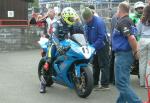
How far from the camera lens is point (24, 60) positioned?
1594 centimetres

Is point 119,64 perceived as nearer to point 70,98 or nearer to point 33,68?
point 70,98

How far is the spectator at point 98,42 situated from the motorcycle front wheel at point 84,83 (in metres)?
0.87

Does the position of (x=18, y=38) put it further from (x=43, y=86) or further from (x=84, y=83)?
(x=84, y=83)

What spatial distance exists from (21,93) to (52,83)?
97 cm

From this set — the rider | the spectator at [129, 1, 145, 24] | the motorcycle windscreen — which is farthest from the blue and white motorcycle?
the spectator at [129, 1, 145, 24]

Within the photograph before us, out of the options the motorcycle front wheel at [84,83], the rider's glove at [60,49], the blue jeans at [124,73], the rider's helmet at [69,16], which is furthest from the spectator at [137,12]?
the blue jeans at [124,73]

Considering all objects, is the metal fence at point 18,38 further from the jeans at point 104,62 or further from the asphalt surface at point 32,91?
the jeans at point 104,62

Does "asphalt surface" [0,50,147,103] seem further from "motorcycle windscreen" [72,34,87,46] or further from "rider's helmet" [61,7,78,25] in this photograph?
"rider's helmet" [61,7,78,25]

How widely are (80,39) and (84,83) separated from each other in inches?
34.5

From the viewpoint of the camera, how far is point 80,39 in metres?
9.52

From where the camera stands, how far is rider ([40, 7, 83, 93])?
9703 millimetres

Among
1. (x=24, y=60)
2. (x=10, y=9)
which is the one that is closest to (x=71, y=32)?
(x=24, y=60)

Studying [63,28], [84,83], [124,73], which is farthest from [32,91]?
[124,73]

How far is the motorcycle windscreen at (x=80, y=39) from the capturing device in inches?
371
